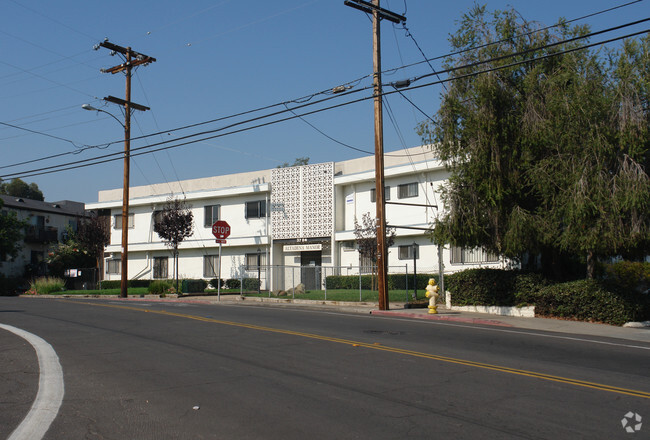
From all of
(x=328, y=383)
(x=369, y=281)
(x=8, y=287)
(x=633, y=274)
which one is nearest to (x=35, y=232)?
(x=8, y=287)

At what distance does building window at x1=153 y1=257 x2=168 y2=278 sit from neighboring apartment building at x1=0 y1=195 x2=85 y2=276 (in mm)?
13493

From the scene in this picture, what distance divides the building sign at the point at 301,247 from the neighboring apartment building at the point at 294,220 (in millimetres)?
64

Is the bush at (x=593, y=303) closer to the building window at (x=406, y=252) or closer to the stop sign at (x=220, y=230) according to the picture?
the building window at (x=406, y=252)

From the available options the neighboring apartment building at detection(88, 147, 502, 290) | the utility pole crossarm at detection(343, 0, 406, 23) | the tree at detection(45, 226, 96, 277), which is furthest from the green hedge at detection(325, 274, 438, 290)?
the tree at detection(45, 226, 96, 277)

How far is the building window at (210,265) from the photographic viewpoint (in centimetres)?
4125

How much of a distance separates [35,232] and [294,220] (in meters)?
28.4

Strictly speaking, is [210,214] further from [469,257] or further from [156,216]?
[469,257]

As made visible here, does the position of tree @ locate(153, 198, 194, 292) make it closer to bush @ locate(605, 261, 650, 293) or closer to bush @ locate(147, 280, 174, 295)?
bush @ locate(147, 280, 174, 295)

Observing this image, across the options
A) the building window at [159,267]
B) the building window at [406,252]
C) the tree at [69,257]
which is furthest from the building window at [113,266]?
the building window at [406,252]

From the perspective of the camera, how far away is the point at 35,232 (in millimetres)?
52750

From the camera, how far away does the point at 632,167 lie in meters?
16.8

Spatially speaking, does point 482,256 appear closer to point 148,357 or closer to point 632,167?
point 632,167

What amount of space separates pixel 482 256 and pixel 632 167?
44.1 feet

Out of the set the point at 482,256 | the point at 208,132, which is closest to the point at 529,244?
the point at 482,256
